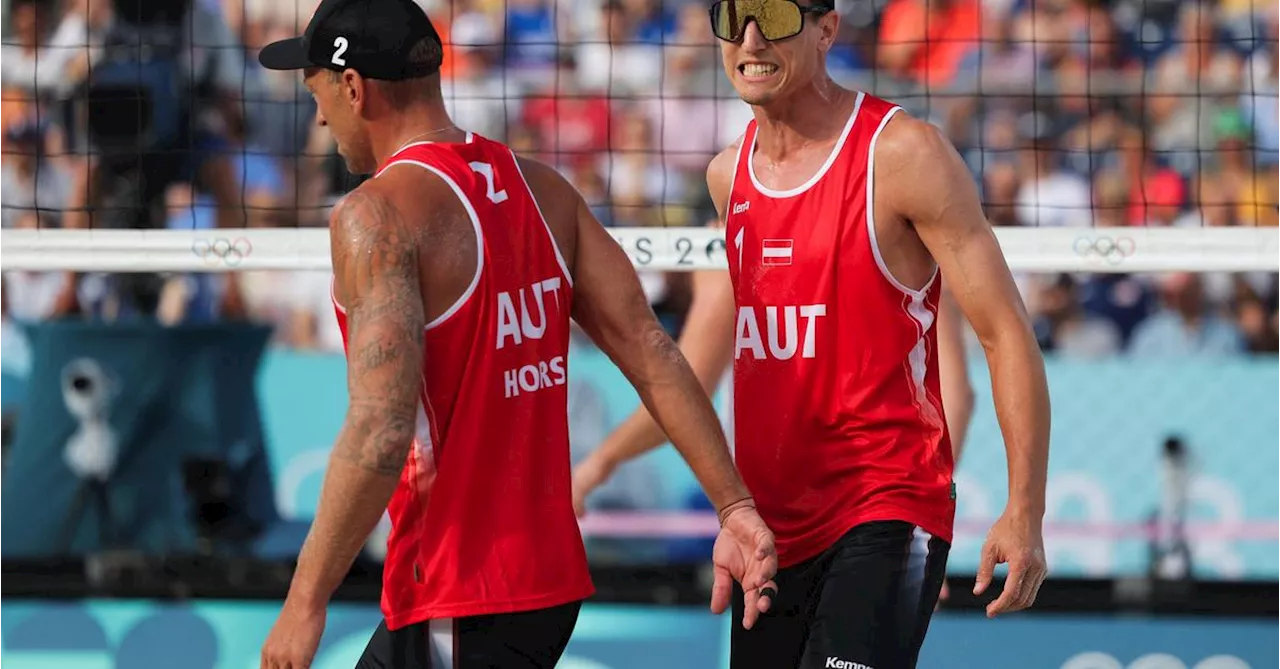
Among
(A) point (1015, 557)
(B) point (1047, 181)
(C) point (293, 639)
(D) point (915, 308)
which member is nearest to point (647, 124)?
(B) point (1047, 181)

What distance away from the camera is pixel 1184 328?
29.6ft

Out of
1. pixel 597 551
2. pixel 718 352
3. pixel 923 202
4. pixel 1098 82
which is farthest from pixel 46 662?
pixel 1098 82

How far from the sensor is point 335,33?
138 inches

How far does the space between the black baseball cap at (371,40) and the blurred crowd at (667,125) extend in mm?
4959

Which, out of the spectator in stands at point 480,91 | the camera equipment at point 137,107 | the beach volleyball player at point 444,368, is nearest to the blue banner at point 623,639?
the camera equipment at point 137,107

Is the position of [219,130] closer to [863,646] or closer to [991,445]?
[991,445]

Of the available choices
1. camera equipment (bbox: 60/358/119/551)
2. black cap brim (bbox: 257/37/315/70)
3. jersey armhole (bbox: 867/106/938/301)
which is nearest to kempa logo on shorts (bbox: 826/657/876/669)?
jersey armhole (bbox: 867/106/938/301)

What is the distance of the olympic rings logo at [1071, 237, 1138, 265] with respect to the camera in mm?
6312

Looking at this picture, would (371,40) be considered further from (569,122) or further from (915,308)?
(569,122)

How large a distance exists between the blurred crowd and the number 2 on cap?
5005mm

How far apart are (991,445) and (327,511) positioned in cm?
462

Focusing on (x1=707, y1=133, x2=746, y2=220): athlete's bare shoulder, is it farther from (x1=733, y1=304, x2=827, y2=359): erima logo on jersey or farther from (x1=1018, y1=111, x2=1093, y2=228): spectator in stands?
(x1=1018, y1=111, x2=1093, y2=228): spectator in stands

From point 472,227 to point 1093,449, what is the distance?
15.3 feet

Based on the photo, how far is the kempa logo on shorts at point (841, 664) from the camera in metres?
3.68
